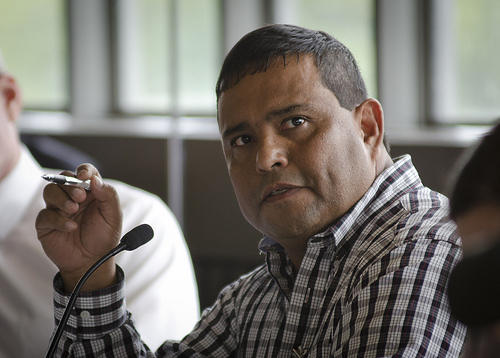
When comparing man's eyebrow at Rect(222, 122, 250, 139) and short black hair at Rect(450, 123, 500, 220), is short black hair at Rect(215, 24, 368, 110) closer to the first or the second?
man's eyebrow at Rect(222, 122, 250, 139)

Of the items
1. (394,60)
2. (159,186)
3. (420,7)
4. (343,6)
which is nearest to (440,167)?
(394,60)

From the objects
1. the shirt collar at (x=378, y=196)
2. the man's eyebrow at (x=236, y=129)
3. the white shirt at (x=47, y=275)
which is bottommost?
the white shirt at (x=47, y=275)

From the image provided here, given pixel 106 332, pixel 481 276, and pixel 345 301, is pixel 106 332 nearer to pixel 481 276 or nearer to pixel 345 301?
pixel 345 301

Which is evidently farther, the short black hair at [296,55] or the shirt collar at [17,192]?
the shirt collar at [17,192]

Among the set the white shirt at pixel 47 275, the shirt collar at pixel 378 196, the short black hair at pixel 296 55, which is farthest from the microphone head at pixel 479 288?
the white shirt at pixel 47 275

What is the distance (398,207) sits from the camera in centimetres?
107

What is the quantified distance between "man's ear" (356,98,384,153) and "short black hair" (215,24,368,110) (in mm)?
17

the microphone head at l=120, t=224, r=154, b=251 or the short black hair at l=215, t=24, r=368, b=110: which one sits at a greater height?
the short black hair at l=215, t=24, r=368, b=110

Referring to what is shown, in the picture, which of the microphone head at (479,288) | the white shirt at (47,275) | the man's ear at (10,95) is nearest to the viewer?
the microphone head at (479,288)

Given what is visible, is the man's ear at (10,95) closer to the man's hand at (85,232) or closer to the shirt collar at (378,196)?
the man's hand at (85,232)

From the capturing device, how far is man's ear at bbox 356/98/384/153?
46.3 inches

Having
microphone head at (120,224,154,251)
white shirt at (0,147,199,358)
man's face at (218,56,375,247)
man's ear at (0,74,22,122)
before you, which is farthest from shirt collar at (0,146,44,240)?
man's face at (218,56,375,247)

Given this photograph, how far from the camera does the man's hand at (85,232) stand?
121cm

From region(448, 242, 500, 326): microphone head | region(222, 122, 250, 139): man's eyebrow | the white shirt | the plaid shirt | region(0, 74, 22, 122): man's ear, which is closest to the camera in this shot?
region(448, 242, 500, 326): microphone head
